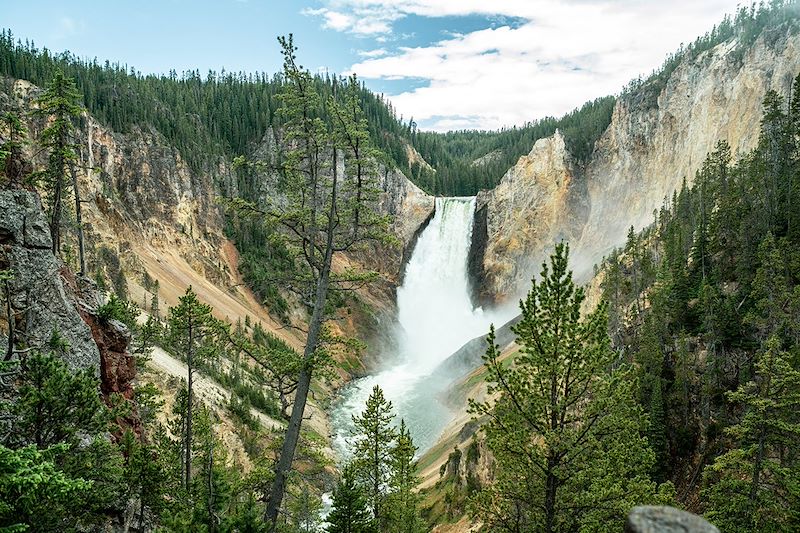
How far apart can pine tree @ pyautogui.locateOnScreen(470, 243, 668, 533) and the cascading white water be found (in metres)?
49.7

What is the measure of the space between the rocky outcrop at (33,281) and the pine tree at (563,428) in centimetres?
1108

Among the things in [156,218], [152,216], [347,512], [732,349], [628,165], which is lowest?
[347,512]

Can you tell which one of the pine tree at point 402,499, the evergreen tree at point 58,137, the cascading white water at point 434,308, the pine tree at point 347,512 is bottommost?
the cascading white water at point 434,308

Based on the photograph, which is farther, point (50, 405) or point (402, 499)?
point (402, 499)

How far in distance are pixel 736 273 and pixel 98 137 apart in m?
73.3

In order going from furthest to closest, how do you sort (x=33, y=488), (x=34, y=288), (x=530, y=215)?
1. (x=530, y=215)
2. (x=34, y=288)
3. (x=33, y=488)

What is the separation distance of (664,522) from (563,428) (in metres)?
6.63

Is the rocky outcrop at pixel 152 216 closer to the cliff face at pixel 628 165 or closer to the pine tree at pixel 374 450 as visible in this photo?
the pine tree at pixel 374 450

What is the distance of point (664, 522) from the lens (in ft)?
11.8

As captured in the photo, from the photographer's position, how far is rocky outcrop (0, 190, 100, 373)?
12.6 meters

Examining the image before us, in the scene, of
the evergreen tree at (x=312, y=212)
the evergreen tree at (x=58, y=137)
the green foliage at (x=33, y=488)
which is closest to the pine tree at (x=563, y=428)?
the evergreen tree at (x=312, y=212)

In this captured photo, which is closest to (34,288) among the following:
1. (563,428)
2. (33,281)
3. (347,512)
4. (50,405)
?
(33,281)

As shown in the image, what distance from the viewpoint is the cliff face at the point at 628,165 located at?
62.5 metres

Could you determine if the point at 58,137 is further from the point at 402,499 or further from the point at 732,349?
the point at 732,349
